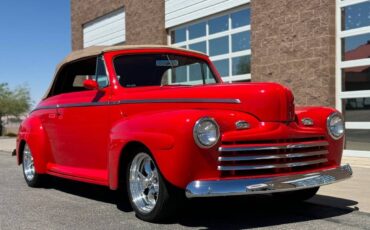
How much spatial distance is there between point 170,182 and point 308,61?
7.19 m

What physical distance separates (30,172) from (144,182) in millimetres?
3233

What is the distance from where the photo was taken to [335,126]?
544cm

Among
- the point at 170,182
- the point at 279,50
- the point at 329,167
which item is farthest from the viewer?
the point at 279,50

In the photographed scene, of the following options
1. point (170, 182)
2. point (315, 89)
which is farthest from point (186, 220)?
point (315, 89)

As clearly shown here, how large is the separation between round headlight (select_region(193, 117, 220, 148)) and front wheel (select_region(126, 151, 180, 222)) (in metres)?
0.54

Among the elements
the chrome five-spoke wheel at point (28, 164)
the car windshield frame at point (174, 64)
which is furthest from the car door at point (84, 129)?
the chrome five-spoke wheel at point (28, 164)

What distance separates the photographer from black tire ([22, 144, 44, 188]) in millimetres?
7512

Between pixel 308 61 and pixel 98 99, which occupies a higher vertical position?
pixel 308 61

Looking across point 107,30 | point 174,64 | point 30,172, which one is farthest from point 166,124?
point 107,30

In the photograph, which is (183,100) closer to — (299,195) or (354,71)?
(299,195)

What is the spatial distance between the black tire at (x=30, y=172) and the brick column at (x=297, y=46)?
5.93 meters

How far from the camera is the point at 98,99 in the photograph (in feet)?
20.0

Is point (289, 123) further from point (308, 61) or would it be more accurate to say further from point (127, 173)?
point (308, 61)

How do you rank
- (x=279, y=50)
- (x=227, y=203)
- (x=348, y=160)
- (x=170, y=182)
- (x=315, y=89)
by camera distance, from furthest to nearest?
(x=279, y=50) → (x=315, y=89) → (x=348, y=160) → (x=227, y=203) → (x=170, y=182)
